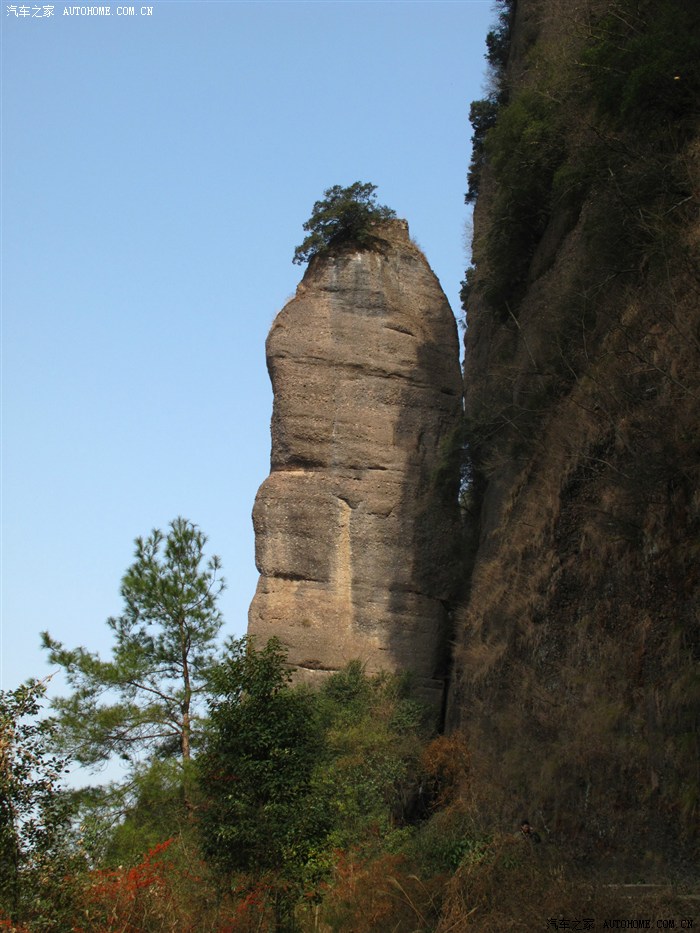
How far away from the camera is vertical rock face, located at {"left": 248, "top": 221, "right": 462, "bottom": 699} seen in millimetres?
27234

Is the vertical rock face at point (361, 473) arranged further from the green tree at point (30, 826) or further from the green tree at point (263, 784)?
the green tree at point (30, 826)

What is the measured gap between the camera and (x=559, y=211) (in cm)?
2322

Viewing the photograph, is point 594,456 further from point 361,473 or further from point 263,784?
Answer: point 361,473

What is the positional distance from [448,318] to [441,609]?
307 inches

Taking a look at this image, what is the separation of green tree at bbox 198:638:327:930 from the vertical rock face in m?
11.8

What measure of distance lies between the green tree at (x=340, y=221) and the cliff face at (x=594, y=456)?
6.12 m

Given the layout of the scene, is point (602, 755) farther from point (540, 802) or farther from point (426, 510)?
point (426, 510)

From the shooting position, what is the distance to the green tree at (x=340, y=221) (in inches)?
1216

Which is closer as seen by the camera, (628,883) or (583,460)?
(628,883)

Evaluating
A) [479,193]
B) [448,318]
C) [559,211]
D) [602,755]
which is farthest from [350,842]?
[479,193]

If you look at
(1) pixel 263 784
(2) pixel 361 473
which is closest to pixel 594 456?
(1) pixel 263 784

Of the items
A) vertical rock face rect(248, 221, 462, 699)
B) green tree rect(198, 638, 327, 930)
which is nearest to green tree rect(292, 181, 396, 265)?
vertical rock face rect(248, 221, 462, 699)

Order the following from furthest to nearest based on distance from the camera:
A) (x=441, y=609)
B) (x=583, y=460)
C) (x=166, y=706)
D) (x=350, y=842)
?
(x=441, y=609), (x=166, y=706), (x=350, y=842), (x=583, y=460)

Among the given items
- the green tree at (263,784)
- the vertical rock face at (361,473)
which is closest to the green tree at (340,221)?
the vertical rock face at (361,473)
